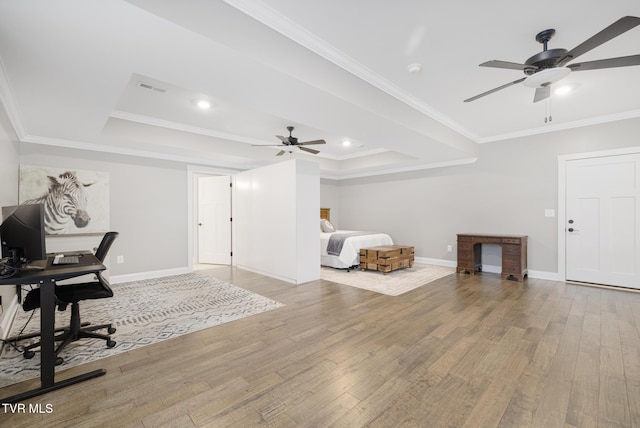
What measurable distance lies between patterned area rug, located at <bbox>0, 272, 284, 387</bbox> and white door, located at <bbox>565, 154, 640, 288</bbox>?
4.87 m

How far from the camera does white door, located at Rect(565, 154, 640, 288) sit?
411cm

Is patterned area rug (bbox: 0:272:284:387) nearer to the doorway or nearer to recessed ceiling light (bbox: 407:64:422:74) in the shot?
recessed ceiling light (bbox: 407:64:422:74)

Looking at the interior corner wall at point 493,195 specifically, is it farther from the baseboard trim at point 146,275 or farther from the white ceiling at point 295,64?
the baseboard trim at point 146,275

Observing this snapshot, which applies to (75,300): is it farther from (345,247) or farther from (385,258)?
A: (385,258)

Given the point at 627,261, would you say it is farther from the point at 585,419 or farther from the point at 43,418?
the point at 43,418

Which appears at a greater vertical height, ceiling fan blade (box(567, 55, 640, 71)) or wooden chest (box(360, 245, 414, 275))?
ceiling fan blade (box(567, 55, 640, 71))

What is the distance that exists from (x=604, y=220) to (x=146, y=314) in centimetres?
659

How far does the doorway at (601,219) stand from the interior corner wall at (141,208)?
6.87 metres

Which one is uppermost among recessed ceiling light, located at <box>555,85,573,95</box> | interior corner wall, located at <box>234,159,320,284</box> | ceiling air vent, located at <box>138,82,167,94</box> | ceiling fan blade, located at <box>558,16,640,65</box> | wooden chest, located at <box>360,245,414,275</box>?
recessed ceiling light, located at <box>555,85,573,95</box>

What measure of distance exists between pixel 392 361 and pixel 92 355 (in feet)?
8.09

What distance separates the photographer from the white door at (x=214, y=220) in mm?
6449

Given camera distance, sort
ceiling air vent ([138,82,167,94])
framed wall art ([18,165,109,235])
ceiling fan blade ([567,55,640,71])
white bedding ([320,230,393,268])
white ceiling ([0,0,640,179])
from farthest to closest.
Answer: white bedding ([320,230,393,268])
framed wall art ([18,165,109,235])
ceiling air vent ([138,82,167,94])
ceiling fan blade ([567,55,640,71])
white ceiling ([0,0,640,179])

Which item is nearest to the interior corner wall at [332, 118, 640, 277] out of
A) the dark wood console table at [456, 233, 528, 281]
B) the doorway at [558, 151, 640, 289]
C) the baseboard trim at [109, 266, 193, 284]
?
the doorway at [558, 151, 640, 289]

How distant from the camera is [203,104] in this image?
372 centimetres
